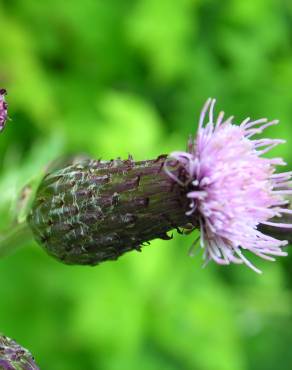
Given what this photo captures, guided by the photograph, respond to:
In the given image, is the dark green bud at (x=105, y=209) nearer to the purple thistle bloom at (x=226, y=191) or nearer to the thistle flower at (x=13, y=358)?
the purple thistle bloom at (x=226, y=191)

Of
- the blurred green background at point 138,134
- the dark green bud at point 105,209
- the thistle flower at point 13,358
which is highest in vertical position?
the blurred green background at point 138,134

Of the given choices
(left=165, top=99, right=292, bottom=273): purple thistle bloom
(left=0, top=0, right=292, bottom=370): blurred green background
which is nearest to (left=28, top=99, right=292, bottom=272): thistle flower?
(left=165, top=99, right=292, bottom=273): purple thistle bloom

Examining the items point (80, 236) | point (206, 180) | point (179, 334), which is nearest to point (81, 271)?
point (179, 334)

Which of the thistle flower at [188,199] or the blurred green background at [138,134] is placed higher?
the blurred green background at [138,134]

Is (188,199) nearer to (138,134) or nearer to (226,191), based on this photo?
(226,191)

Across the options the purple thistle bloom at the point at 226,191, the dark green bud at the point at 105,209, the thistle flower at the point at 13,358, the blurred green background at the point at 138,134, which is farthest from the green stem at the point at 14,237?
the purple thistle bloom at the point at 226,191

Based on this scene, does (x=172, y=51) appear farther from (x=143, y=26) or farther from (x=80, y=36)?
(x=80, y=36)

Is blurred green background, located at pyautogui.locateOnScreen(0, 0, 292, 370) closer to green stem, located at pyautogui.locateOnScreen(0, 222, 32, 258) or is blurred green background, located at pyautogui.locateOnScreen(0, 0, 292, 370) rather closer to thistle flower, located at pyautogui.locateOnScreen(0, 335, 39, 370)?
green stem, located at pyautogui.locateOnScreen(0, 222, 32, 258)
